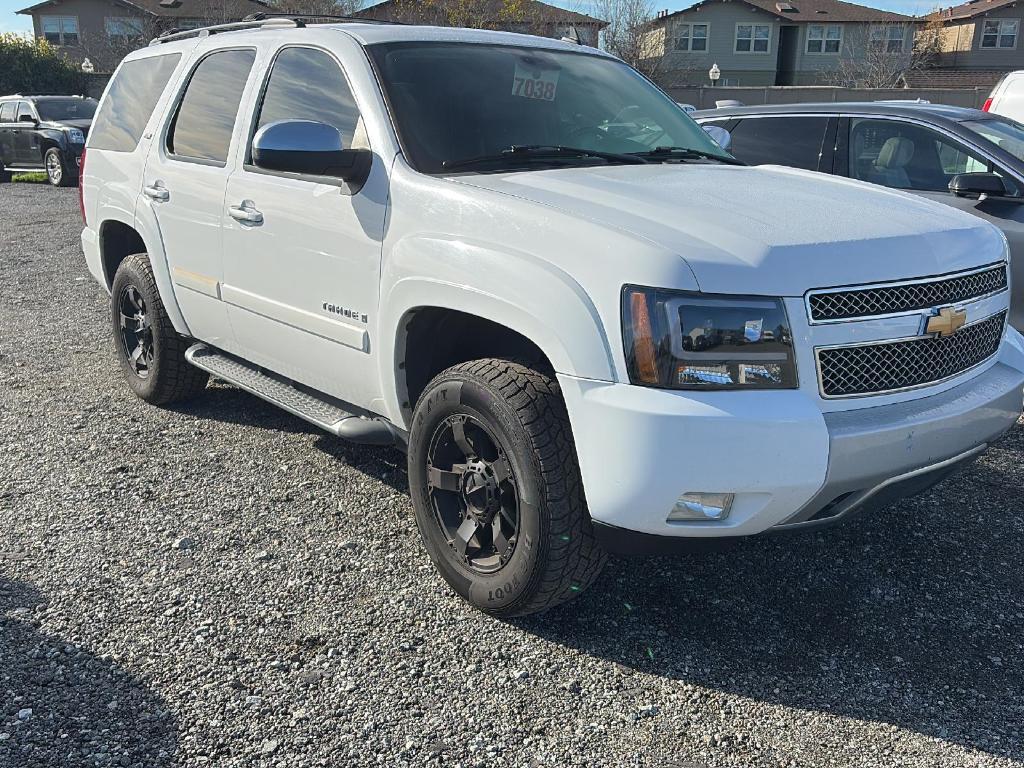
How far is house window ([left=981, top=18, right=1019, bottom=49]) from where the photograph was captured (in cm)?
4512

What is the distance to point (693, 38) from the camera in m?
45.1

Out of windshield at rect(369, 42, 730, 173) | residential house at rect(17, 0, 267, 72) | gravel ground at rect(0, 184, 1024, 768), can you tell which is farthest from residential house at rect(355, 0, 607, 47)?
gravel ground at rect(0, 184, 1024, 768)

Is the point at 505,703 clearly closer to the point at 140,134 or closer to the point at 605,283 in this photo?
the point at 605,283

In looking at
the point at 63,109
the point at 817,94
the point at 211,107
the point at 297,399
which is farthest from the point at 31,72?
the point at 297,399

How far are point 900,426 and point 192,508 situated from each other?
111 inches

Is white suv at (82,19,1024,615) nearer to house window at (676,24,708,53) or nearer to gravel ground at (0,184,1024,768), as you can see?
gravel ground at (0,184,1024,768)

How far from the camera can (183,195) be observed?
4527 millimetres

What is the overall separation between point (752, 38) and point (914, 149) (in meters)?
44.0

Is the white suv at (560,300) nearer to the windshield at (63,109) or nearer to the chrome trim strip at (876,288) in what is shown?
the chrome trim strip at (876,288)

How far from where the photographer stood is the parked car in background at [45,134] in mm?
18616

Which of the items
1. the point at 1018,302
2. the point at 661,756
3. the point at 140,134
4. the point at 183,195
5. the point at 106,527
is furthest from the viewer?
the point at 1018,302

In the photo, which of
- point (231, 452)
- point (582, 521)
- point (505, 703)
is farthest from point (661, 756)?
point (231, 452)

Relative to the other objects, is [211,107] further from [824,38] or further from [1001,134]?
[824,38]

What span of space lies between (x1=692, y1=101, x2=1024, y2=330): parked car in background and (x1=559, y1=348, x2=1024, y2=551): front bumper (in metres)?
3.39
